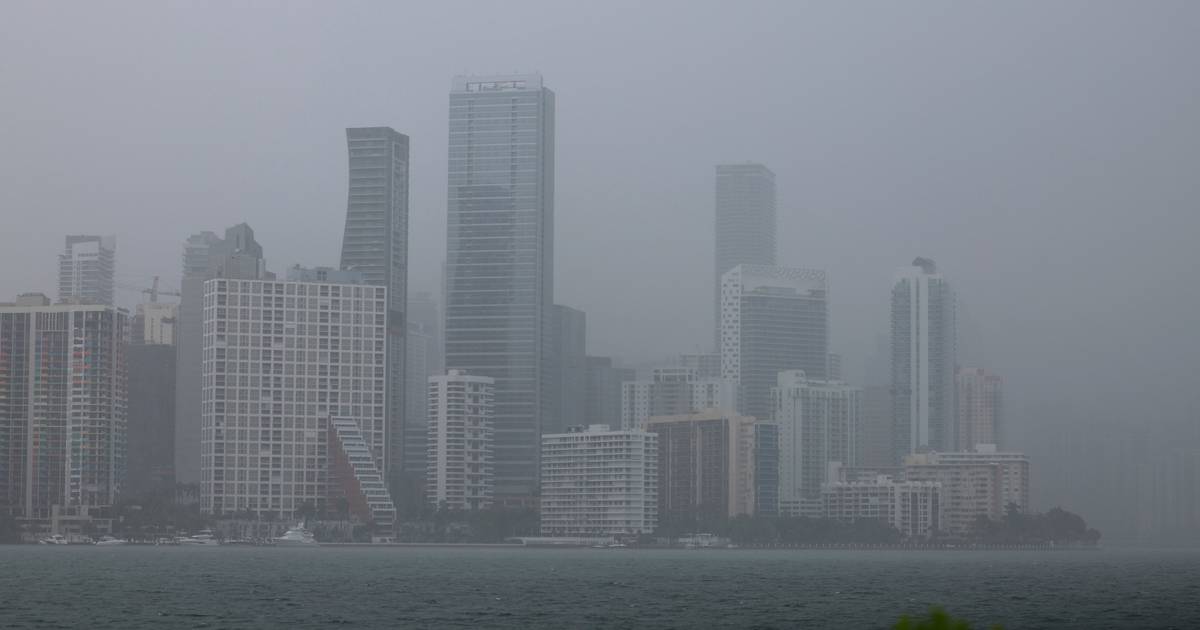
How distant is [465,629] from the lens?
360 feet

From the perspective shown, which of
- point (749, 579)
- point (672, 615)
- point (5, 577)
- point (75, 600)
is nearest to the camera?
point (672, 615)

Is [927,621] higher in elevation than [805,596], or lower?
higher

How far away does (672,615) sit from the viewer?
12444cm

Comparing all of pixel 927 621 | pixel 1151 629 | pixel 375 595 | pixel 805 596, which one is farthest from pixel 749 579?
pixel 927 621

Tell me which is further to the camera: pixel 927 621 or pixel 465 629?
pixel 465 629

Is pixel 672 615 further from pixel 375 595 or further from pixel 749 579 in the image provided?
pixel 749 579

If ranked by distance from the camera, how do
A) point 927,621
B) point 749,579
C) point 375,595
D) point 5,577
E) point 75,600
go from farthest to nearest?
point 749,579 → point 5,577 → point 375,595 → point 75,600 → point 927,621

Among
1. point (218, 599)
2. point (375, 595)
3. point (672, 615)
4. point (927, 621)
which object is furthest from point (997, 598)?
point (927, 621)

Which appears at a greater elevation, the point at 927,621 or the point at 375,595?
the point at 927,621

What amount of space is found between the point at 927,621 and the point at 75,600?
115 metres

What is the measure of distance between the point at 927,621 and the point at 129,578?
154 m

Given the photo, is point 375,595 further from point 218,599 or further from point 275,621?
point 275,621

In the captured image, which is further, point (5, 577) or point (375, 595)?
point (5, 577)

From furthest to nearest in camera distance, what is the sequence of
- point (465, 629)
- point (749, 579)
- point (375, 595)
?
1. point (749, 579)
2. point (375, 595)
3. point (465, 629)
